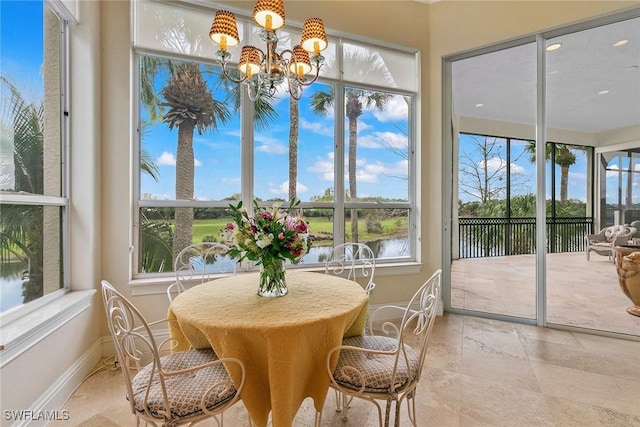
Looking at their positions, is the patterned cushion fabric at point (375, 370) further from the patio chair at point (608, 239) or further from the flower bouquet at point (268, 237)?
the patio chair at point (608, 239)

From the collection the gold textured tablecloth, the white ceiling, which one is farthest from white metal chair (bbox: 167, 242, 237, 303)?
the white ceiling

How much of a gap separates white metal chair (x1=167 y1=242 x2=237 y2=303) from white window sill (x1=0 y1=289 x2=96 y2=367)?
706 mm

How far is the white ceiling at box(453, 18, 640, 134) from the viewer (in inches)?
119

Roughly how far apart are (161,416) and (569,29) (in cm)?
455

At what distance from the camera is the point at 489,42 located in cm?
345

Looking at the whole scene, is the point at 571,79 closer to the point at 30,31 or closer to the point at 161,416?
the point at 161,416

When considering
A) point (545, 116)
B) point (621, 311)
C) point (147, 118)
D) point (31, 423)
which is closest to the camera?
point (31, 423)

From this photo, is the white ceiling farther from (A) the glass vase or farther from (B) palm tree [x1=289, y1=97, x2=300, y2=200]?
(A) the glass vase

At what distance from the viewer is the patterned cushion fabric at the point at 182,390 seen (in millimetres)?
1276

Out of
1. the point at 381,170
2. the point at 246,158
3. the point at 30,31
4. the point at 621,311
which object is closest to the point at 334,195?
the point at 381,170

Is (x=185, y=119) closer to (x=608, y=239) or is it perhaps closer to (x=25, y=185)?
(x=25, y=185)

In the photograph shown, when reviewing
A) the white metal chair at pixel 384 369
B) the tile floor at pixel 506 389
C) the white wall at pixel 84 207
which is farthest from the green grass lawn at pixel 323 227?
the white metal chair at pixel 384 369

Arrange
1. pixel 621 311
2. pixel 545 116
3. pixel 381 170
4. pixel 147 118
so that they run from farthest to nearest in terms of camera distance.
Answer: pixel 381 170
pixel 545 116
pixel 621 311
pixel 147 118

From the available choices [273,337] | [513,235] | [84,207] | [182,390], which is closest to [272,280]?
[273,337]
